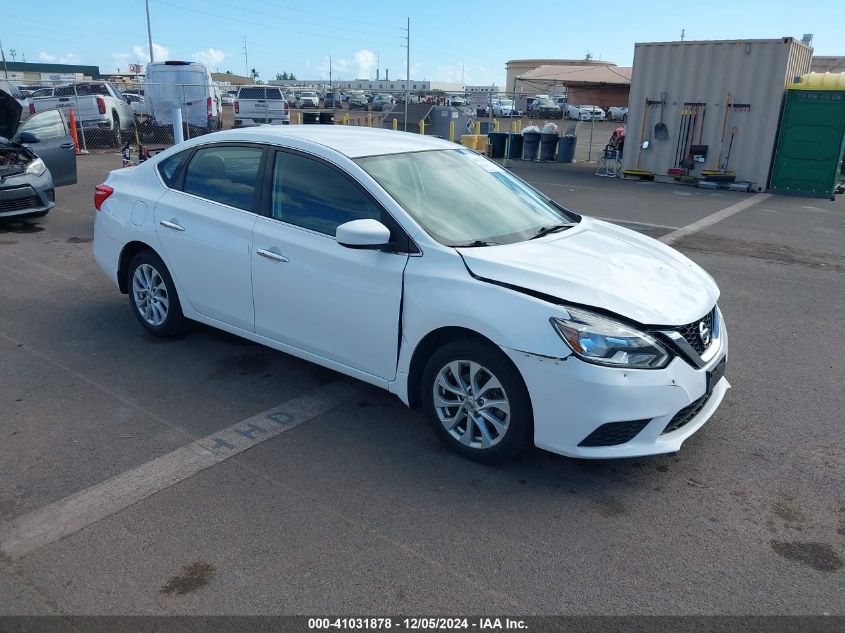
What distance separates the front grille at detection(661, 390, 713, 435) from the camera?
350 cm

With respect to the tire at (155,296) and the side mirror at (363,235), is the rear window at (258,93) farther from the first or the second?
the side mirror at (363,235)

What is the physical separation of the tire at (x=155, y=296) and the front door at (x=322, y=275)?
3.40 feet

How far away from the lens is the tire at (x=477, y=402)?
11.4ft

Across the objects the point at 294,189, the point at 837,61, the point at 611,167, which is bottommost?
the point at 611,167

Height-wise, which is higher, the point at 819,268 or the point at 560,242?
the point at 560,242

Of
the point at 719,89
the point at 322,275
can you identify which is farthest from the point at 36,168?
the point at 719,89

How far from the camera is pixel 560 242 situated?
13.6ft

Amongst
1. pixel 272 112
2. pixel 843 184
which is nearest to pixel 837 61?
pixel 843 184

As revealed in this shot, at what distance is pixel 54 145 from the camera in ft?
34.7

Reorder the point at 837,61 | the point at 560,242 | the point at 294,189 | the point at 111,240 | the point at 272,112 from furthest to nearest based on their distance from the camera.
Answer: the point at 837,61 → the point at 272,112 → the point at 111,240 → the point at 294,189 → the point at 560,242

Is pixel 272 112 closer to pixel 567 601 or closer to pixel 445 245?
pixel 445 245

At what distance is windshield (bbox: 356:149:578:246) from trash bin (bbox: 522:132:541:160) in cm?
1834

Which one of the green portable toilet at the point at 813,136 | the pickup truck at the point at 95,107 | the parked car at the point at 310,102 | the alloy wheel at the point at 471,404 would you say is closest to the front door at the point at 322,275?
the alloy wheel at the point at 471,404

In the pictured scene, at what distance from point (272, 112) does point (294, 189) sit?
781 inches
